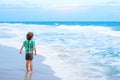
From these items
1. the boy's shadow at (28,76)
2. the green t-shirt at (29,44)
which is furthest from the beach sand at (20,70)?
the green t-shirt at (29,44)

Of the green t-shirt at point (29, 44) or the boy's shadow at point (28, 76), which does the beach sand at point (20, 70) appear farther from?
the green t-shirt at point (29, 44)

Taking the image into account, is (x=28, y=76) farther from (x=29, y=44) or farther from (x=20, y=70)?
(x=20, y=70)

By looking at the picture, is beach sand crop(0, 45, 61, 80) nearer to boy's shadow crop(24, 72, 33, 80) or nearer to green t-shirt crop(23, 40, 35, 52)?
boy's shadow crop(24, 72, 33, 80)

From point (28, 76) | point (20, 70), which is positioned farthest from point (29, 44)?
point (20, 70)

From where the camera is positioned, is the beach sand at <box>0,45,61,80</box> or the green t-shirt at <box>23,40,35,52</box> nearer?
the beach sand at <box>0,45,61,80</box>

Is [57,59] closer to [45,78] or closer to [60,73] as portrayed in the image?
[60,73]

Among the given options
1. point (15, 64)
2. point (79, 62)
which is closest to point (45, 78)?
point (15, 64)

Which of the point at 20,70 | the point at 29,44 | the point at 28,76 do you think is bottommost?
the point at 20,70

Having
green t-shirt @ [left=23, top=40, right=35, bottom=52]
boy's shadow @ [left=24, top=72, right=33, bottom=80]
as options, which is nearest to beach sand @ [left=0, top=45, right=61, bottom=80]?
boy's shadow @ [left=24, top=72, right=33, bottom=80]

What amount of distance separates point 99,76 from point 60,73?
1227 millimetres

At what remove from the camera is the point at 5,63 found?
1129 cm

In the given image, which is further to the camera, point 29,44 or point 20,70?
point 20,70

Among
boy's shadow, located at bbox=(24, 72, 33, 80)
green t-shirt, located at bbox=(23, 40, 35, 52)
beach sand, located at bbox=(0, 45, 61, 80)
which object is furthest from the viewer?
green t-shirt, located at bbox=(23, 40, 35, 52)

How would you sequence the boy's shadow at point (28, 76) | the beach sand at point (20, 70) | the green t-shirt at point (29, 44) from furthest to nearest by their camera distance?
the green t-shirt at point (29, 44) < the beach sand at point (20, 70) < the boy's shadow at point (28, 76)
